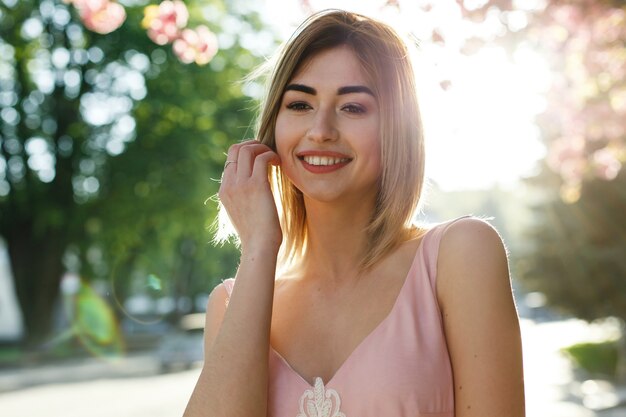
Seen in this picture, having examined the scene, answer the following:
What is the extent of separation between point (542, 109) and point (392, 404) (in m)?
8.94

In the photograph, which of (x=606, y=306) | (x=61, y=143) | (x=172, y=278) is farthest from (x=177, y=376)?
(x=172, y=278)

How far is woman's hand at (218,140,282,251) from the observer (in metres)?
2.55

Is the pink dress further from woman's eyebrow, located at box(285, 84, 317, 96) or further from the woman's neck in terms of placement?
woman's eyebrow, located at box(285, 84, 317, 96)

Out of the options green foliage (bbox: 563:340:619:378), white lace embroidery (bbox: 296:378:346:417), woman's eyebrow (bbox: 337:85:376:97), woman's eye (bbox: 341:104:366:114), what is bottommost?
green foliage (bbox: 563:340:619:378)

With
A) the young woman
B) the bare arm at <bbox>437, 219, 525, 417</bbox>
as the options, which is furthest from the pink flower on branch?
the bare arm at <bbox>437, 219, 525, 417</bbox>

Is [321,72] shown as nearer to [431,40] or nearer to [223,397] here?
[223,397]

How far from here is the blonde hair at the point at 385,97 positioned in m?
2.51

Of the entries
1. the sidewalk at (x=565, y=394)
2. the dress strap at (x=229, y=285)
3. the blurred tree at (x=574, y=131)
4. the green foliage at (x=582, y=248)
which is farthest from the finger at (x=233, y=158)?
the green foliage at (x=582, y=248)

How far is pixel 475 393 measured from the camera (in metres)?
2.12

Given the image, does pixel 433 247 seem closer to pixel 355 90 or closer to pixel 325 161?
pixel 325 161

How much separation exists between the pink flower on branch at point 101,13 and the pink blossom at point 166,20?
19 centimetres

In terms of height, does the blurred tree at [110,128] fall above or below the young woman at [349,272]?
above

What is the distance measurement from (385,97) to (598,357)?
21968 millimetres

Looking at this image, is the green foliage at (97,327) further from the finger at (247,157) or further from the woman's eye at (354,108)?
the woman's eye at (354,108)
